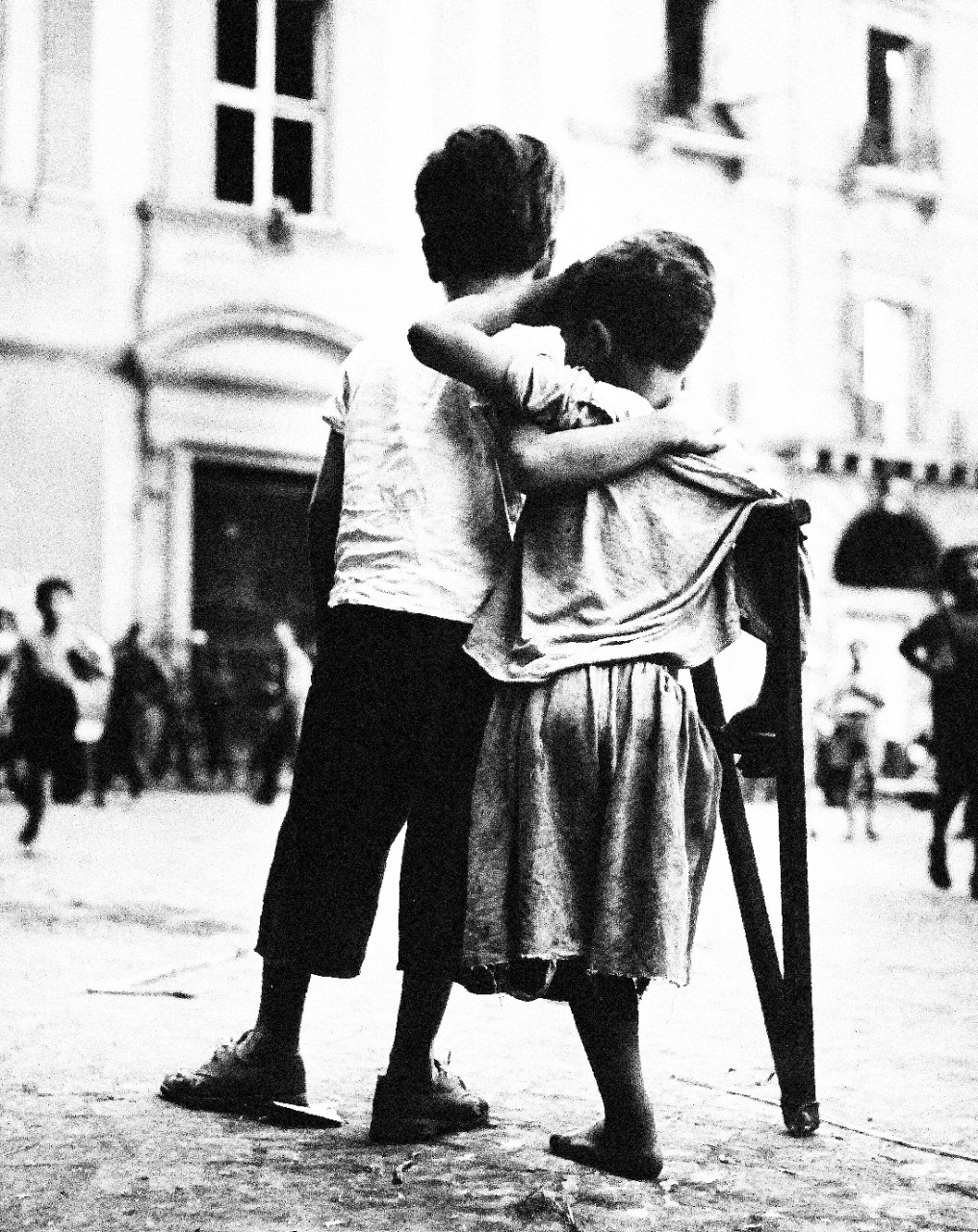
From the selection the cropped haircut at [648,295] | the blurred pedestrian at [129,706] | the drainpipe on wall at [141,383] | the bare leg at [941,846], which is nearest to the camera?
→ the cropped haircut at [648,295]

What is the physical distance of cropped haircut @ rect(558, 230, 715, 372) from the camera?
272cm

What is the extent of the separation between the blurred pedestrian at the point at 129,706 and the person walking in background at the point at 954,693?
299 inches

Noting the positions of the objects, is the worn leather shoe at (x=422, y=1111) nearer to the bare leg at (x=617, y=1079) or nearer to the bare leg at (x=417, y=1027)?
the bare leg at (x=417, y=1027)

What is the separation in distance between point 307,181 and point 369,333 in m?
1.89

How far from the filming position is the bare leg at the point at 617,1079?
8.63 feet

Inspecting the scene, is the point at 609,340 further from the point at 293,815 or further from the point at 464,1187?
the point at 464,1187

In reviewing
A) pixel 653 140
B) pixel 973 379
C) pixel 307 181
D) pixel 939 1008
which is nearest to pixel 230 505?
pixel 307 181

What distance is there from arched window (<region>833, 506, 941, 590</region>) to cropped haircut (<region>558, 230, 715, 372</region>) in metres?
20.5

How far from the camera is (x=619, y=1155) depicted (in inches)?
104

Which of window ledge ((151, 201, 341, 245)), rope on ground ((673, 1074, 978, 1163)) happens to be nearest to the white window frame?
window ledge ((151, 201, 341, 245))

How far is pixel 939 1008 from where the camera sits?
4.48 metres

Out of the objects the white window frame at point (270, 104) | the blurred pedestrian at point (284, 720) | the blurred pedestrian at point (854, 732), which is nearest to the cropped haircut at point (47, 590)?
the blurred pedestrian at point (284, 720)

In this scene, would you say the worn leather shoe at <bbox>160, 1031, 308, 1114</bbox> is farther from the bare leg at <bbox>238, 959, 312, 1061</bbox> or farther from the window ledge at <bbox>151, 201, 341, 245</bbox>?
the window ledge at <bbox>151, 201, 341, 245</bbox>

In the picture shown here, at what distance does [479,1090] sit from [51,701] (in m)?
6.84
